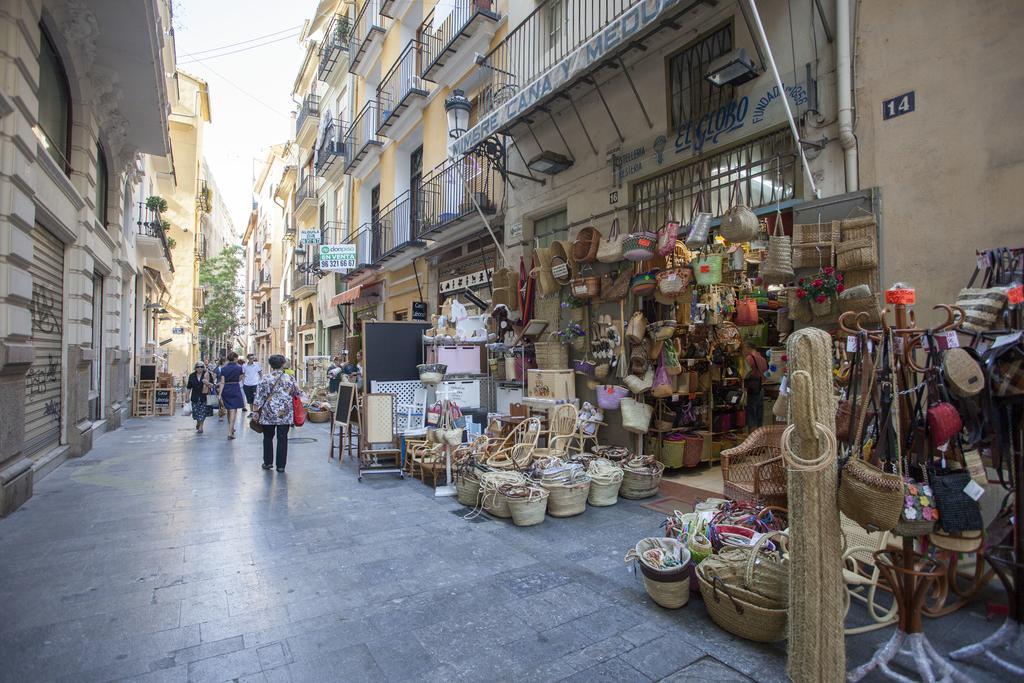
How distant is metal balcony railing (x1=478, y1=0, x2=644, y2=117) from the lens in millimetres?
8109

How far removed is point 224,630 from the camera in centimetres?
317

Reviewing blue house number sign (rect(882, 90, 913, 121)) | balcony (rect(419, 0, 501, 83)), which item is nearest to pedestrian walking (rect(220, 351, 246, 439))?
balcony (rect(419, 0, 501, 83))

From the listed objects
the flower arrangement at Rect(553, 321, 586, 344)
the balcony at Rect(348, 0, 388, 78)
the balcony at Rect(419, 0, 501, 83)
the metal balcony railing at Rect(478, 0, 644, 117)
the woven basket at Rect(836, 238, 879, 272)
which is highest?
the balcony at Rect(348, 0, 388, 78)

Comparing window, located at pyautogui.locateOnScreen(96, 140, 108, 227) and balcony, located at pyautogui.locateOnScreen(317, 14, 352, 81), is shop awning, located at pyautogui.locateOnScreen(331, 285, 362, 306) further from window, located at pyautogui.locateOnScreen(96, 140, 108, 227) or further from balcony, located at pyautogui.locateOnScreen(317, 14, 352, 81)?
balcony, located at pyautogui.locateOnScreen(317, 14, 352, 81)

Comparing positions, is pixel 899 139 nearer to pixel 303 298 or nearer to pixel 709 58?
pixel 709 58

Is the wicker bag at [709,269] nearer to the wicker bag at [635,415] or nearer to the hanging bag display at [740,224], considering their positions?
the hanging bag display at [740,224]

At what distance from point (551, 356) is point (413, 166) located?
976 cm

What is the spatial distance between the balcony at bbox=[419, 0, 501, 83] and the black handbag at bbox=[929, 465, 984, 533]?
10764mm

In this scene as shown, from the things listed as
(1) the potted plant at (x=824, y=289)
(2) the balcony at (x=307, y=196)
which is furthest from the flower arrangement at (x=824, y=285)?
(2) the balcony at (x=307, y=196)

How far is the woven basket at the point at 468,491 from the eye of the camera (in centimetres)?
568

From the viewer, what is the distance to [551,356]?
780 centimetres

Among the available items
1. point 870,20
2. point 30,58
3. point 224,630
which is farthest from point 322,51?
point 224,630

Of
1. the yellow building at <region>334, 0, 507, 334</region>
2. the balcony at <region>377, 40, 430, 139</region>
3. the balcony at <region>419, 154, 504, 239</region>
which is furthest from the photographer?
the balcony at <region>377, 40, 430, 139</region>

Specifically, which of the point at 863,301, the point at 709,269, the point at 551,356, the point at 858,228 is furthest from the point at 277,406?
the point at 858,228
